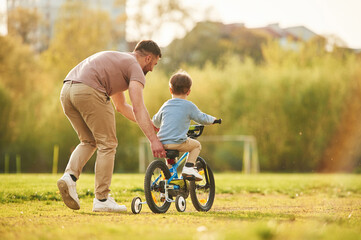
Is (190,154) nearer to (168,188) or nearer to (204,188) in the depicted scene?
(168,188)

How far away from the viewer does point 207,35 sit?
37625 mm

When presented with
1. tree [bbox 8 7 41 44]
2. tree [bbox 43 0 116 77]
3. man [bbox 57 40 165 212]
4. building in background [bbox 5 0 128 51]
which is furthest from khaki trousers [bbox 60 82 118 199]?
tree [bbox 8 7 41 44]

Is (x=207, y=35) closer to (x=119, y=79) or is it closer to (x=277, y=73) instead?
(x=277, y=73)

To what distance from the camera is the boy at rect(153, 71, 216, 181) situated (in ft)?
17.7

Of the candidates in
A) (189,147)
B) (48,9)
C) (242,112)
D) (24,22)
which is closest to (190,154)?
(189,147)

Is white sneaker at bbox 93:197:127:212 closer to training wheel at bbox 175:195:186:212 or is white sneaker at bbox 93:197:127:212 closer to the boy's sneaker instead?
training wheel at bbox 175:195:186:212

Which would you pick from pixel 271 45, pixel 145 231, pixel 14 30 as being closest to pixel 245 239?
pixel 145 231

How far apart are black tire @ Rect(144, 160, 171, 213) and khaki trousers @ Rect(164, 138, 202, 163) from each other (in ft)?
0.64

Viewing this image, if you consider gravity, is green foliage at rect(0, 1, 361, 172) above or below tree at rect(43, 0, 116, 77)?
below

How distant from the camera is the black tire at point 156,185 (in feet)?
16.9

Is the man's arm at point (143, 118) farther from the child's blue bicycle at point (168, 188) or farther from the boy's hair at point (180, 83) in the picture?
the boy's hair at point (180, 83)

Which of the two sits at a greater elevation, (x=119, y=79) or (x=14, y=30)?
(x=14, y=30)

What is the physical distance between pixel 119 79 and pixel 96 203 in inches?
49.0

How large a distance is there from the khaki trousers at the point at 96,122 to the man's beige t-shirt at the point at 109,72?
0.27ft
